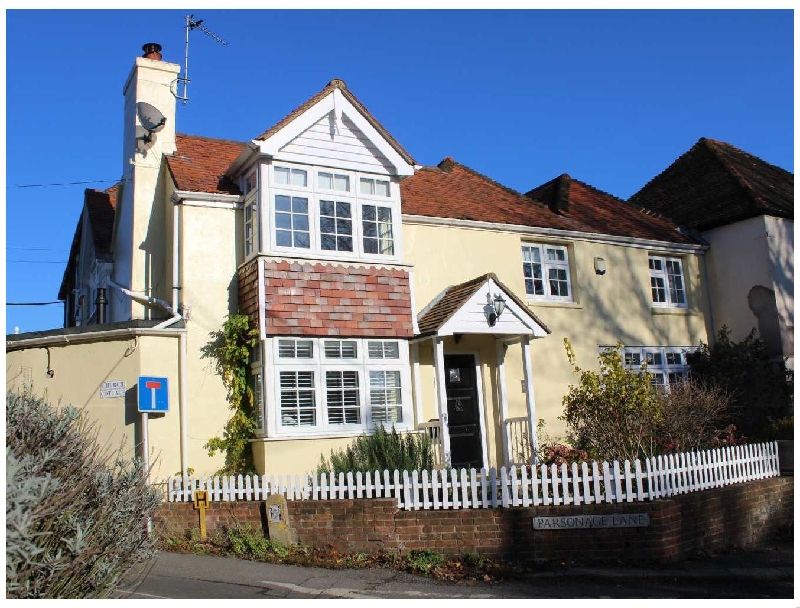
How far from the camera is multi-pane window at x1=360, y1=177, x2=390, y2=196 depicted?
13.8 metres

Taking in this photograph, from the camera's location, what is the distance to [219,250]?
1332cm

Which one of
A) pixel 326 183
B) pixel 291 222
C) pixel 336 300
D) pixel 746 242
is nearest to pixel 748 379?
pixel 746 242

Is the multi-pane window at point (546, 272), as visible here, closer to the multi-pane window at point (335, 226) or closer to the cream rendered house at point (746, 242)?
the cream rendered house at point (746, 242)

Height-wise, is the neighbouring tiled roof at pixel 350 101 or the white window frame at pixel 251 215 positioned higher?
the neighbouring tiled roof at pixel 350 101

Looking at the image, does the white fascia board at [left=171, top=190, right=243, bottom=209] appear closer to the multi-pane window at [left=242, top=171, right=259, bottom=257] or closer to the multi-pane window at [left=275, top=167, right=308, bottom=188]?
the multi-pane window at [left=242, top=171, right=259, bottom=257]

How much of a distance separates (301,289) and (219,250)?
5.96 ft

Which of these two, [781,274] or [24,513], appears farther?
[781,274]

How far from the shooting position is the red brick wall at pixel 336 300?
12.4m

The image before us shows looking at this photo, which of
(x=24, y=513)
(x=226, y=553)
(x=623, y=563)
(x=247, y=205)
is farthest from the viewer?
(x=247, y=205)

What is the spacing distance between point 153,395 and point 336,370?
297 cm

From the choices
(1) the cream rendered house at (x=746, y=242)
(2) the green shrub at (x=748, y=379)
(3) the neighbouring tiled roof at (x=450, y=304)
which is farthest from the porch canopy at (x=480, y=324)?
(1) the cream rendered house at (x=746, y=242)

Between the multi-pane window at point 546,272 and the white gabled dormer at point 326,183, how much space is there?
3828mm
